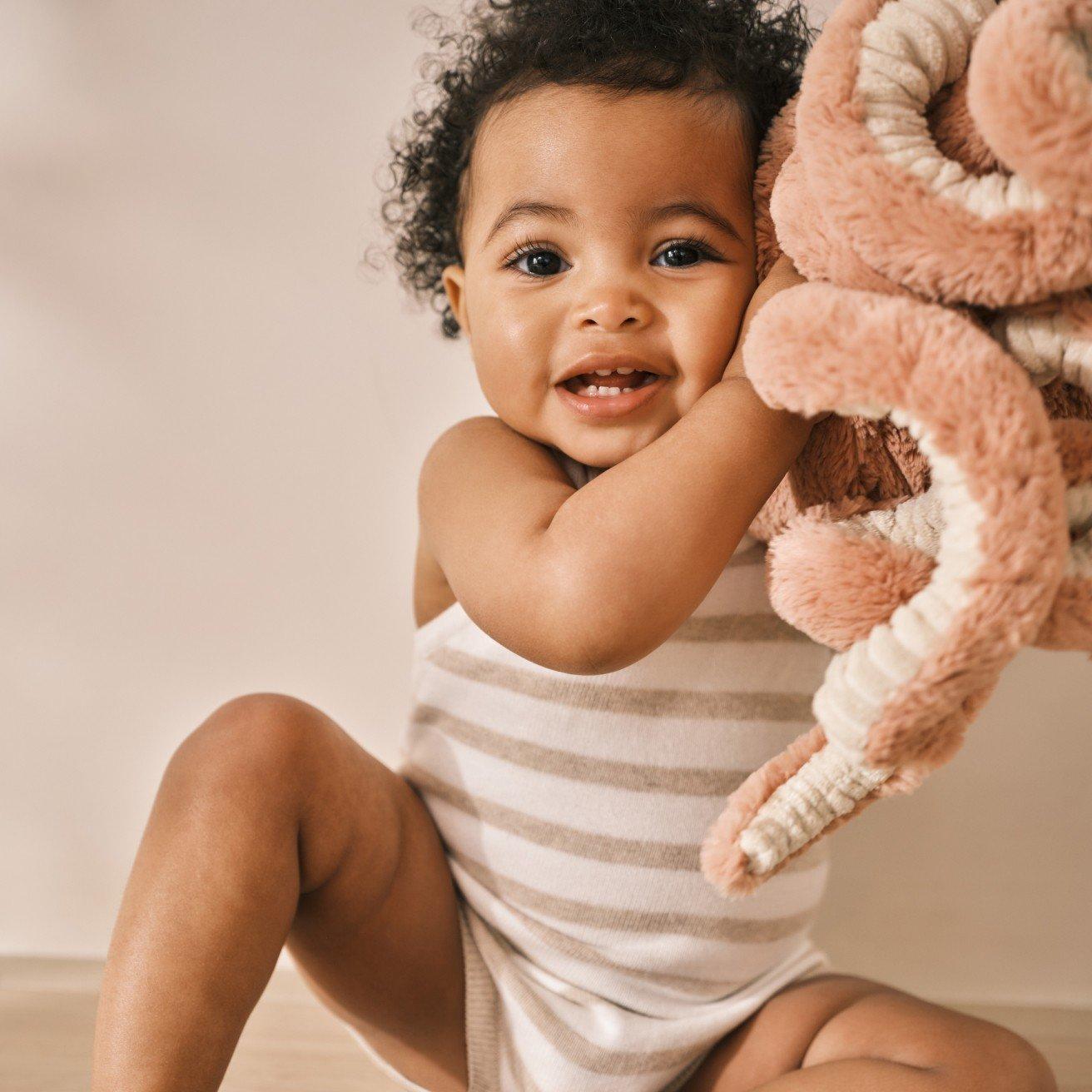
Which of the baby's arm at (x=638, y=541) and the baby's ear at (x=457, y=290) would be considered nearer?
the baby's arm at (x=638, y=541)

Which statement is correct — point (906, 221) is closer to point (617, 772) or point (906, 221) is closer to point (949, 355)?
point (949, 355)

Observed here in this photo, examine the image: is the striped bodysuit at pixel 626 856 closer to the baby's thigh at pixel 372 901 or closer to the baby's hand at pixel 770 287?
the baby's thigh at pixel 372 901

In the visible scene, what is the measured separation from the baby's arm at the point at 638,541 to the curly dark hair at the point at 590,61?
0.18 meters

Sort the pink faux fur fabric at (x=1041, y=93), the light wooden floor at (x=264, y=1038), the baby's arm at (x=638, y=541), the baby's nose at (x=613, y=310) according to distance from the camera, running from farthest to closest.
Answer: the light wooden floor at (x=264, y=1038), the baby's nose at (x=613, y=310), the baby's arm at (x=638, y=541), the pink faux fur fabric at (x=1041, y=93)

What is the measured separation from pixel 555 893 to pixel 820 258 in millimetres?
499

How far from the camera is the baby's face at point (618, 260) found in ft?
2.25

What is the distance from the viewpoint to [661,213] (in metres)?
0.69

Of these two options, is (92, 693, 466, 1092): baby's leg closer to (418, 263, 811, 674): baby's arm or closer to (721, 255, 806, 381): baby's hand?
(418, 263, 811, 674): baby's arm

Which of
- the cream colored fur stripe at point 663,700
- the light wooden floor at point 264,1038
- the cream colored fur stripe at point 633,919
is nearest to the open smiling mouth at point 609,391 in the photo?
the cream colored fur stripe at point 663,700

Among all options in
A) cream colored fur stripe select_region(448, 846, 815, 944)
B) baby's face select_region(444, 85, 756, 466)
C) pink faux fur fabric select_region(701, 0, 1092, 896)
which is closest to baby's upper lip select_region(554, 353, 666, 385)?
baby's face select_region(444, 85, 756, 466)

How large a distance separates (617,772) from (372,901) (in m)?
0.20

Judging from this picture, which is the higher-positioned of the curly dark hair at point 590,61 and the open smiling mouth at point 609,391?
the curly dark hair at point 590,61

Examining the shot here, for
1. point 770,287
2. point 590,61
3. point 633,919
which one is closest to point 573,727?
point 633,919

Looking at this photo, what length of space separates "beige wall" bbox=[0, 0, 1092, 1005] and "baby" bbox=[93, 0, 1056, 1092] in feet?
0.75
